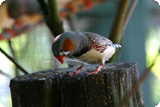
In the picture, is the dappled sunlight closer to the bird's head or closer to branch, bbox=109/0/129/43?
branch, bbox=109/0/129/43

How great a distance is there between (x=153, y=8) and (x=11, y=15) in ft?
7.62

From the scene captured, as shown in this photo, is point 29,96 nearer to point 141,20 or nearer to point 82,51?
point 82,51

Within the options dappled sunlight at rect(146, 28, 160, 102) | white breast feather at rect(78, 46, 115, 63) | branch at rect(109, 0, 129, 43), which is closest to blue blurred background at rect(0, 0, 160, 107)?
dappled sunlight at rect(146, 28, 160, 102)

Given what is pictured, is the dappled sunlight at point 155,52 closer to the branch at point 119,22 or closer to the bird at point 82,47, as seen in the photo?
the branch at point 119,22

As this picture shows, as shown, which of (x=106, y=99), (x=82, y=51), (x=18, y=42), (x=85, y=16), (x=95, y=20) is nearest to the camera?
(x=106, y=99)

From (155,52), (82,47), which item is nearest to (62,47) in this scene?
(82,47)

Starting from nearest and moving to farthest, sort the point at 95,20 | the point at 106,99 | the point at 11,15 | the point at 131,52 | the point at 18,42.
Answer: the point at 106,99
the point at 131,52
the point at 95,20
the point at 11,15
the point at 18,42

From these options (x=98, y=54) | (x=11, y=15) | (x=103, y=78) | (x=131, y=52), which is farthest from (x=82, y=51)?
(x=11, y=15)

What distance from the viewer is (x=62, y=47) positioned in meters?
1.54

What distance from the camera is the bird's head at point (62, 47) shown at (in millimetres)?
1533

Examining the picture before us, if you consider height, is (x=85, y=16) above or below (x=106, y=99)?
above

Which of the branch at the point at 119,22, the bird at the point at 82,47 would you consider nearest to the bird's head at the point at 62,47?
the bird at the point at 82,47

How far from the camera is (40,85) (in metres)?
1.47

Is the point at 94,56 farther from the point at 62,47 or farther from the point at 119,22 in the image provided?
the point at 119,22
